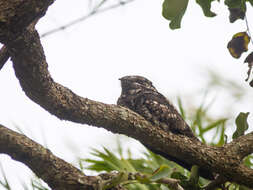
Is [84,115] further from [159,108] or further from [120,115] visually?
[159,108]

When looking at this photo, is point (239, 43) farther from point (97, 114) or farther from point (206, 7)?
point (97, 114)

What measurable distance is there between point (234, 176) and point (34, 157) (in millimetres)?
1326

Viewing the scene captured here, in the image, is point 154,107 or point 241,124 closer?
point 241,124

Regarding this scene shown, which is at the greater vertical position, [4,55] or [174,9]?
[174,9]

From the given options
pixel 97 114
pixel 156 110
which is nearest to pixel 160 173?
pixel 97 114

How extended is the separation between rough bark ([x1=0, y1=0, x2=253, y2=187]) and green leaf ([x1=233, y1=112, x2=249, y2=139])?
0.09 meters

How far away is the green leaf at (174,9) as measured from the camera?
6.66ft

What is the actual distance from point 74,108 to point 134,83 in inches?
72.3

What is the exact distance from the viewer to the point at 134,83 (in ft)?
12.6

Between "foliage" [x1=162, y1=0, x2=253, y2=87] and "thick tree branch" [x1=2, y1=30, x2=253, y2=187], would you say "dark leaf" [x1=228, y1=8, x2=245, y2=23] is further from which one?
"thick tree branch" [x1=2, y1=30, x2=253, y2=187]

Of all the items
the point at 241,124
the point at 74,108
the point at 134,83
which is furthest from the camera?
the point at 134,83

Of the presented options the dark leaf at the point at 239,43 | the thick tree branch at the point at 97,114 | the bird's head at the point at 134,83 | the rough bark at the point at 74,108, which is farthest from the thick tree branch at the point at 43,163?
the bird's head at the point at 134,83

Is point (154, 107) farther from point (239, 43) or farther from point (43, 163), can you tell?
point (43, 163)

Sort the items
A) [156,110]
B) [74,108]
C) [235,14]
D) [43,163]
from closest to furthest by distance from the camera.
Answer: [43,163] < [74,108] < [235,14] < [156,110]
